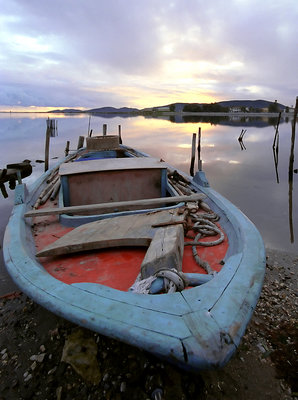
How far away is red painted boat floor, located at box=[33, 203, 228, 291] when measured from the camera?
3.45 meters

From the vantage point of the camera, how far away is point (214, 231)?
14.7 ft

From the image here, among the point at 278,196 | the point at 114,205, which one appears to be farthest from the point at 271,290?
the point at 278,196

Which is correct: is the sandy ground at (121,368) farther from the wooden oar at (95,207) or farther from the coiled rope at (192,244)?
the wooden oar at (95,207)

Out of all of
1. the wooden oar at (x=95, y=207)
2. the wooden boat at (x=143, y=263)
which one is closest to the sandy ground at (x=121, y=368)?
the wooden boat at (x=143, y=263)

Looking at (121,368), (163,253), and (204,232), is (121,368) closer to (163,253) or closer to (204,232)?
(163,253)

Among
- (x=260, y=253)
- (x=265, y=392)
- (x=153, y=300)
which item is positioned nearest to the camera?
(x=153, y=300)

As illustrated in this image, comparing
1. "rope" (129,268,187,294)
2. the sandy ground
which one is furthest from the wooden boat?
the sandy ground

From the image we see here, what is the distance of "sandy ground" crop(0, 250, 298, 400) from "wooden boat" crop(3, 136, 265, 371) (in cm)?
169

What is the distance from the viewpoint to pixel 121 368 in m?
4.11

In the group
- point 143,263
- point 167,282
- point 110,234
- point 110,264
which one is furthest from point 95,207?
point 167,282

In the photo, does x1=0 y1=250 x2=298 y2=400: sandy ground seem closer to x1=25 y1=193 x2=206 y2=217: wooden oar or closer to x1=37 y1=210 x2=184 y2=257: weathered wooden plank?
x1=37 y1=210 x2=184 y2=257: weathered wooden plank

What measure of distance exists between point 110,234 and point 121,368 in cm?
215

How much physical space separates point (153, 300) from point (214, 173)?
67.7 feet

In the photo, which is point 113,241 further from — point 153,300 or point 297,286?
point 297,286
